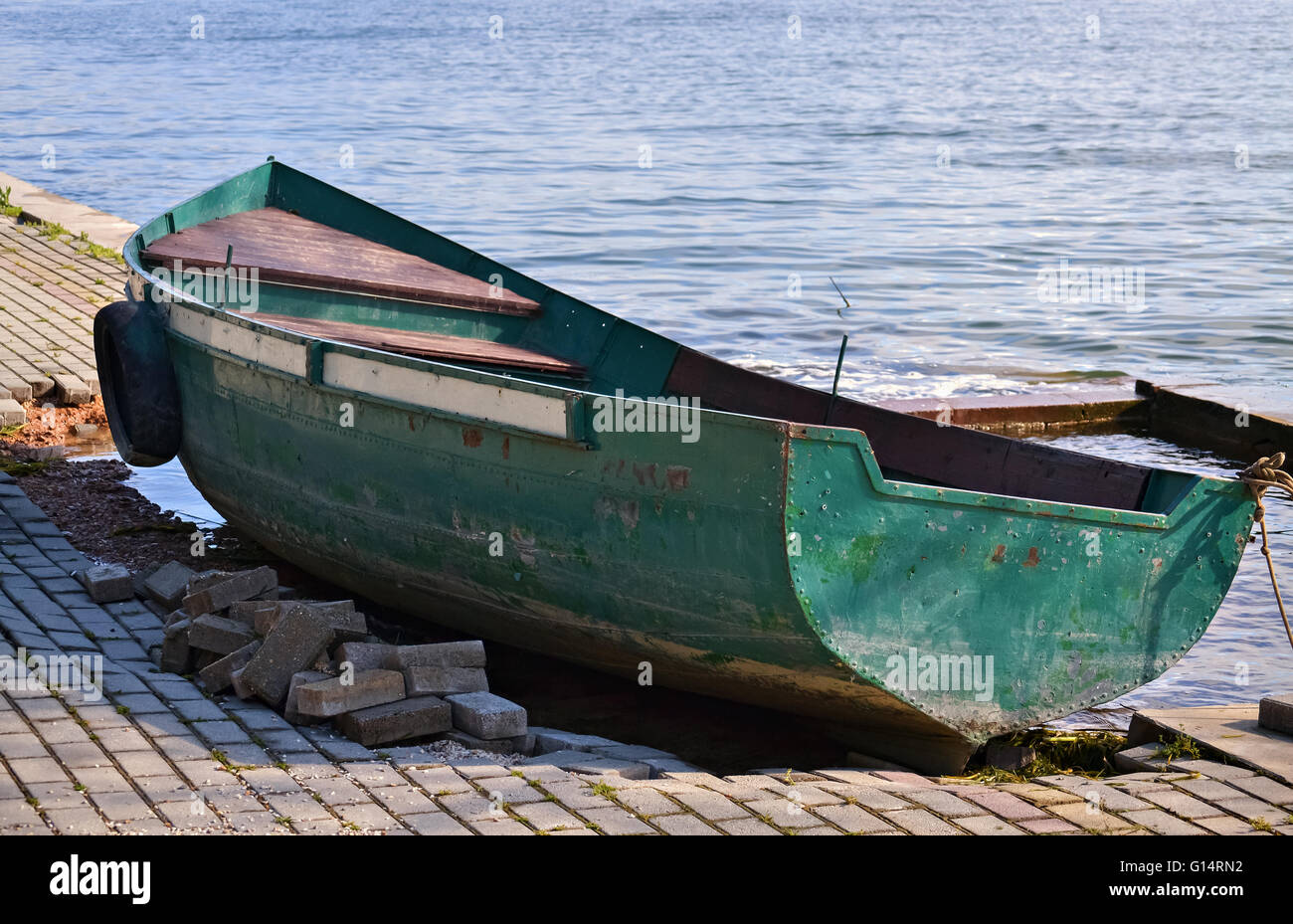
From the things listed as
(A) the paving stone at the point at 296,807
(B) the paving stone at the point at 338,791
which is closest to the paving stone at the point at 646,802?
(B) the paving stone at the point at 338,791

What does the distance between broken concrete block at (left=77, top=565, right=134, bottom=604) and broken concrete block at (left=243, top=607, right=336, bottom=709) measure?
133 centimetres

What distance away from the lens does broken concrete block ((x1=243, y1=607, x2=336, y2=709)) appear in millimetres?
5211

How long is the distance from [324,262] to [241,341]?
2.11 meters

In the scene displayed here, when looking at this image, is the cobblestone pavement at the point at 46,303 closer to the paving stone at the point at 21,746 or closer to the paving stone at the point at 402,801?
the paving stone at the point at 21,746

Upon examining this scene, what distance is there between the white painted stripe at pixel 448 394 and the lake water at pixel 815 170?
338cm

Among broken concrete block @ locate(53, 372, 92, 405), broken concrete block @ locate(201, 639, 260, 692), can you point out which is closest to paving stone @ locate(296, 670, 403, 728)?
broken concrete block @ locate(201, 639, 260, 692)

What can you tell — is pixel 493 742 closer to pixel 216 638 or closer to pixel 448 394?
pixel 216 638

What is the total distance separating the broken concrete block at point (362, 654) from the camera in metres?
5.27

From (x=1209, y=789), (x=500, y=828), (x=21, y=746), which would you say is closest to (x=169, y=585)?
(x=21, y=746)

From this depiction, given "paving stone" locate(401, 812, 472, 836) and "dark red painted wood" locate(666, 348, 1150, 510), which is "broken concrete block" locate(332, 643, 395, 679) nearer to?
"paving stone" locate(401, 812, 472, 836)

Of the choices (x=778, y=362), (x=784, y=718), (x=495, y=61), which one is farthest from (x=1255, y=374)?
(x=495, y=61)

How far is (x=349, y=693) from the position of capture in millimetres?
5121
